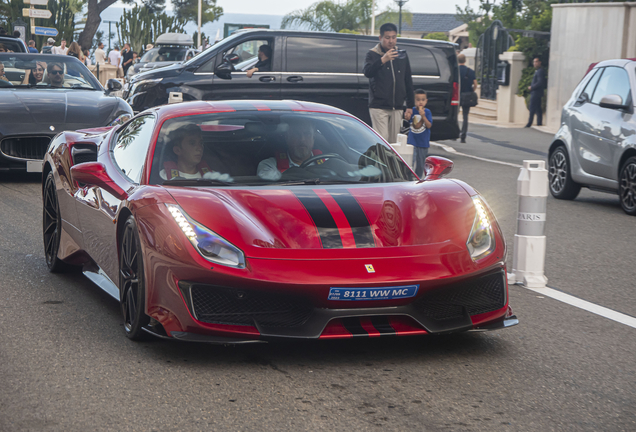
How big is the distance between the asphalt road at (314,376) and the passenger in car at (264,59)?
937 cm

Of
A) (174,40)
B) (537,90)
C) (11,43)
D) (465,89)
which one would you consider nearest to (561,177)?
(465,89)

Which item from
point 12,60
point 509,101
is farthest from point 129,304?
point 509,101

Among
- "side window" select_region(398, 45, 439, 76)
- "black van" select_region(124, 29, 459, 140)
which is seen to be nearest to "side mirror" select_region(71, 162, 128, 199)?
"black van" select_region(124, 29, 459, 140)

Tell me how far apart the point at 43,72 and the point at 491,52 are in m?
23.2

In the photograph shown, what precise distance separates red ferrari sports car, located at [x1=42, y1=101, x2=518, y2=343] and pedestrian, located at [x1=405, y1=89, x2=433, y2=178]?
19.6 feet

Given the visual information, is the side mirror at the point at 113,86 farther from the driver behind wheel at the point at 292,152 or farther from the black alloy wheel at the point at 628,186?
the driver behind wheel at the point at 292,152

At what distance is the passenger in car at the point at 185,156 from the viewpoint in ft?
17.1

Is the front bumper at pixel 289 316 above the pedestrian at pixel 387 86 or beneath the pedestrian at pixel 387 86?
beneath

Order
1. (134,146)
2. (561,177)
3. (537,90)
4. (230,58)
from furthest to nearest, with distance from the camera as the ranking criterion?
1. (537,90)
2. (230,58)
3. (561,177)
4. (134,146)

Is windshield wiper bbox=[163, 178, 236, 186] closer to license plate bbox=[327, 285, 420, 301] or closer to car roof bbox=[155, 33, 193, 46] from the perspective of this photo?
license plate bbox=[327, 285, 420, 301]

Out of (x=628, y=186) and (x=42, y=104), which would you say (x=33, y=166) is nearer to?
(x=42, y=104)

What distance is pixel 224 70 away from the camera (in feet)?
49.0

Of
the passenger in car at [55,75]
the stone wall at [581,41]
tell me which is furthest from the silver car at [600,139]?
the stone wall at [581,41]

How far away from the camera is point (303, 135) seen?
18.4 feet
